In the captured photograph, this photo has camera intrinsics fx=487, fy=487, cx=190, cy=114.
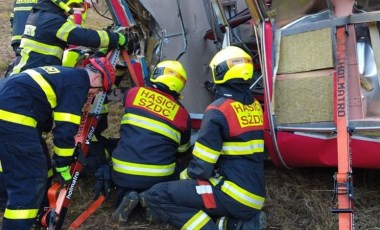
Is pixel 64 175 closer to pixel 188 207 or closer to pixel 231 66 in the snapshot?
pixel 188 207

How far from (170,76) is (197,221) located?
1225mm

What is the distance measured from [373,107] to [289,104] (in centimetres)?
59

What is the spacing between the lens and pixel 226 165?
353 centimetres

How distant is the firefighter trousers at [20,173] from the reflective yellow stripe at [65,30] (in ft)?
3.83

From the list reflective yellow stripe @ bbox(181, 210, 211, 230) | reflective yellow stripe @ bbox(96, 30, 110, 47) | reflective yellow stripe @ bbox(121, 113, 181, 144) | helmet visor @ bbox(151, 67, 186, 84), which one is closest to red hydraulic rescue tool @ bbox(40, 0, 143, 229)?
reflective yellow stripe @ bbox(96, 30, 110, 47)

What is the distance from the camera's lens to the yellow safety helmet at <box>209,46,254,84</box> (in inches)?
138

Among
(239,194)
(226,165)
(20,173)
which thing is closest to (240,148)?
(226,165)

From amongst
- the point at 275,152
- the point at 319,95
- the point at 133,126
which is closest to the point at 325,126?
the point at 319,95

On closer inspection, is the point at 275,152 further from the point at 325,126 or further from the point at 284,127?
the point at 325,126

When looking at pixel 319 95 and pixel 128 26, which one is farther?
pixel 128 26

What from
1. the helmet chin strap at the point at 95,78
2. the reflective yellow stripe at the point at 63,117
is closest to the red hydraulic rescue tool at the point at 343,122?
the helmet chin strap at the point at 95,78

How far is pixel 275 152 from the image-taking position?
380cm

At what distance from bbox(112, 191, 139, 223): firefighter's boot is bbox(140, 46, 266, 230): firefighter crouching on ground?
28cm

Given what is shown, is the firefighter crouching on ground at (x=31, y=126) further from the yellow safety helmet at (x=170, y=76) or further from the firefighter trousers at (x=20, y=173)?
the yellow safety helmet at (x=170, y=76)
